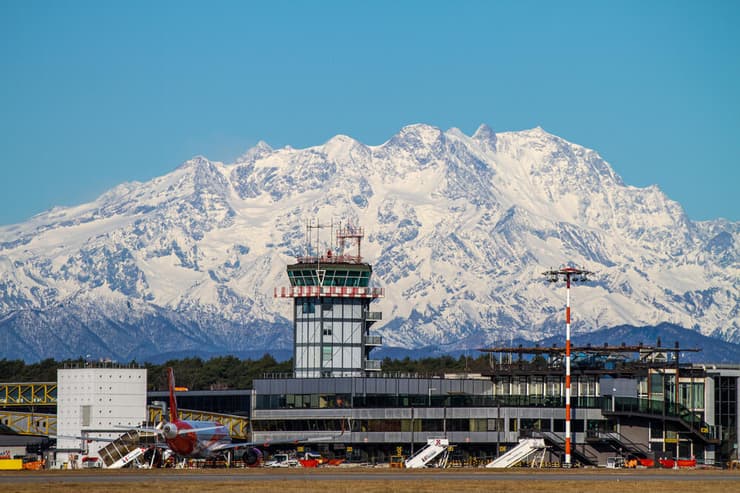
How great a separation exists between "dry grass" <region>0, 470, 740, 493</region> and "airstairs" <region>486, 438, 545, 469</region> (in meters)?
33.2

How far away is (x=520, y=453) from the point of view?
154750 millimetres

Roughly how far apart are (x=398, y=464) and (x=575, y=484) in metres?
47.7

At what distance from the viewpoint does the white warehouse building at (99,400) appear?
176 m

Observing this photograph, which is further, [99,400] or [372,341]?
[372,341]

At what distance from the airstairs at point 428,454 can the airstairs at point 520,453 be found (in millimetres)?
5147

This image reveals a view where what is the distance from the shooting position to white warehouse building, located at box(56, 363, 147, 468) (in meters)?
176

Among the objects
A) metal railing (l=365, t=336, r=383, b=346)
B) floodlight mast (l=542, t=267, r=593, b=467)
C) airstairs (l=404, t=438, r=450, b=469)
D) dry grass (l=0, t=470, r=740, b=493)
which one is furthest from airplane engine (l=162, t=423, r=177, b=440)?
metal railing (l=365, t=336, r=383, b=346)

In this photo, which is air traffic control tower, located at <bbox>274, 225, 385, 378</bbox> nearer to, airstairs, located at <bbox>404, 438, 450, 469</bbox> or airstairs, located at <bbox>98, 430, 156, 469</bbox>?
airstairs, located at <bbox>404, 438, 450, 469</bbox>

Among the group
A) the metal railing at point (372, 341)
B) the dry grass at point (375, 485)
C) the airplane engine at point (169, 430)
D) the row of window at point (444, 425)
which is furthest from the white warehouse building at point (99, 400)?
the dry grass at point (375, 485)

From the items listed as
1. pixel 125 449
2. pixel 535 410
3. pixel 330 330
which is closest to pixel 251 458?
pixel 125 449

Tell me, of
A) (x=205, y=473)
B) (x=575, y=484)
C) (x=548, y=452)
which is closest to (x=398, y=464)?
(x=548, y=452)

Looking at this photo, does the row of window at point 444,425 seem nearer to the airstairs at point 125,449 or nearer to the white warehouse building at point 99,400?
the white warehouse building at point 99,400

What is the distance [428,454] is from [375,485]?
4936cm

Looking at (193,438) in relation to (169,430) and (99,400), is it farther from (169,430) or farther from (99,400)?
(99,400)
